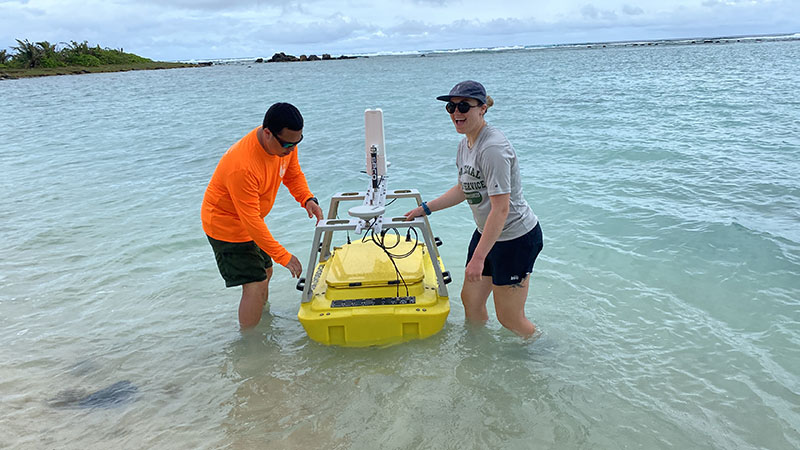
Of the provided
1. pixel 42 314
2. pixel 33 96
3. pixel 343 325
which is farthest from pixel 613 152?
pixel 33 96

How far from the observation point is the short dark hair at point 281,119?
3.18 m

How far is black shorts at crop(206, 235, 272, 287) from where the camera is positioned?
373cm

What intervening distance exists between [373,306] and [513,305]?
0.96 meters

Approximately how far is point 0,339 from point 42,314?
47cm

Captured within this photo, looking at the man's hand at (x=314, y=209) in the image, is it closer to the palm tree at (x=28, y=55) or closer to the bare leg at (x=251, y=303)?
the bare leg at (x=251, y=303)

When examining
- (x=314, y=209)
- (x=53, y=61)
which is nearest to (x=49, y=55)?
(x=53, y=61)

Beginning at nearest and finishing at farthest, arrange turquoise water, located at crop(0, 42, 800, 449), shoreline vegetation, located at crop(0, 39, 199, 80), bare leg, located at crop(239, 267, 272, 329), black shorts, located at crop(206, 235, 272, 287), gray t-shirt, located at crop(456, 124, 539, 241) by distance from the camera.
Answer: gray t-shirt, located at crop(456, 124, 539, 241) → turquoise water, located at crop(0, 42, 800, 449) → black shorts, located at crop(206, 235, 272, 287) → bare leg, located at crop(239, 267, 272, 329) → shoreline vegetation, located at crop(0, 39, 199, 80)

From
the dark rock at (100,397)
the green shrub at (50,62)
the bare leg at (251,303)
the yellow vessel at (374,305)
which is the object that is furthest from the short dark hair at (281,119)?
the green shrub at (50,62)

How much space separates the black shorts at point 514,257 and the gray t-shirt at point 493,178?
0.15 feet

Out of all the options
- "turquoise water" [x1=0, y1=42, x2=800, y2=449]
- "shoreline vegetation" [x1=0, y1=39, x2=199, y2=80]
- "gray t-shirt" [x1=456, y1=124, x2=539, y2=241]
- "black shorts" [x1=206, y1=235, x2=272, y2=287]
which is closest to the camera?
"gray t-shirt" [x1=456, y1=124, x2=539, y2=241]

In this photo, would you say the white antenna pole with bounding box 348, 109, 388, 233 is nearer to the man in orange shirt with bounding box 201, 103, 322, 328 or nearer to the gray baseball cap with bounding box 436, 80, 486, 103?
the man in orange shirt with bounding box 201, 103, 322, 328

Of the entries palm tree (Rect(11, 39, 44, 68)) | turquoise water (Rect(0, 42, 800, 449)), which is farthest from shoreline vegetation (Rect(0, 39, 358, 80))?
turquoise water (Rect(0, 42, 800, 449))

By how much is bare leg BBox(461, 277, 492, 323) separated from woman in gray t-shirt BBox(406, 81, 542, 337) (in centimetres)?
2

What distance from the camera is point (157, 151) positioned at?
527 inches
